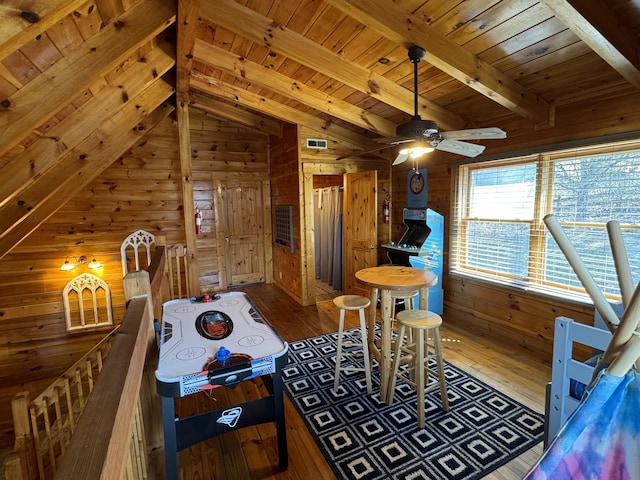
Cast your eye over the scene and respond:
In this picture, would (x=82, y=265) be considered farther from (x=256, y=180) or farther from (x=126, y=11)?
(x=126, y=11)

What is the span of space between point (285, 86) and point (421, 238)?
248 cm

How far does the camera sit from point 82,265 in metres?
4.76

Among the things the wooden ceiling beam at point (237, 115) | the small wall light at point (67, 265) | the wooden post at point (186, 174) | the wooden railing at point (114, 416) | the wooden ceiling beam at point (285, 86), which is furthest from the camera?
the wooden ceiling beam at point (237, 115)

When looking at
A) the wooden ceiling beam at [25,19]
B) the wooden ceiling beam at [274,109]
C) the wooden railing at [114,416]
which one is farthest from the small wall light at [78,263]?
the wooden ceiling beam at [25,19]

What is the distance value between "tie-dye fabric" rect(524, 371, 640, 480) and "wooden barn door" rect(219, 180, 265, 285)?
5.61 meters

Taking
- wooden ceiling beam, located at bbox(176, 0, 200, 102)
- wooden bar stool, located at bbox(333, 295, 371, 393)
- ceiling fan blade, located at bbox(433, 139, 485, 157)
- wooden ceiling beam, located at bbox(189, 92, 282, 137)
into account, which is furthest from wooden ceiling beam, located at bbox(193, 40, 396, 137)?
wooden bar stool, located at bbox(333, 295, 371, 393)

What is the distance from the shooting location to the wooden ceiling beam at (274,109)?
3.92m

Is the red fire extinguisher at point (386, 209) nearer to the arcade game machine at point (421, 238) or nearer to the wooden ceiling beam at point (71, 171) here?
the arcade game machine at point (421, 238)

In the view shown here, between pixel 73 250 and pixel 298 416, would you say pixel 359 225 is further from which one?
pixel 73 250

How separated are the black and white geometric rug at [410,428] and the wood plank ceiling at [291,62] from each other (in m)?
2.48

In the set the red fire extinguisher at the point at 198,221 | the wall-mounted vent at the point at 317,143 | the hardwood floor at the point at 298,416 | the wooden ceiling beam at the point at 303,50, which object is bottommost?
the hardwood floor at the point at 298,416

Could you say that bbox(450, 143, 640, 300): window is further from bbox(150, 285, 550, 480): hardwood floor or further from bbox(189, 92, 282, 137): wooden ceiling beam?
bbox(189, 92, 282, 137): wooden ceiling beam

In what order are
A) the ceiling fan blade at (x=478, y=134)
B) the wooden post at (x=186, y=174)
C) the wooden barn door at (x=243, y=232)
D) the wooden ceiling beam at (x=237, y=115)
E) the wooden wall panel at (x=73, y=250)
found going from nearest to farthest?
the ceiling fan blade at (x=478, y=134), the wooden post at (x=186, y=174), the wooden wall panel at (x=73, y=250), the wooden ceiling beam at (x=237, y=115), the wooden barn door at (x=243, y=232)

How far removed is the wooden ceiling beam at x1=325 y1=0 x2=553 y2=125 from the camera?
197 centimetres
